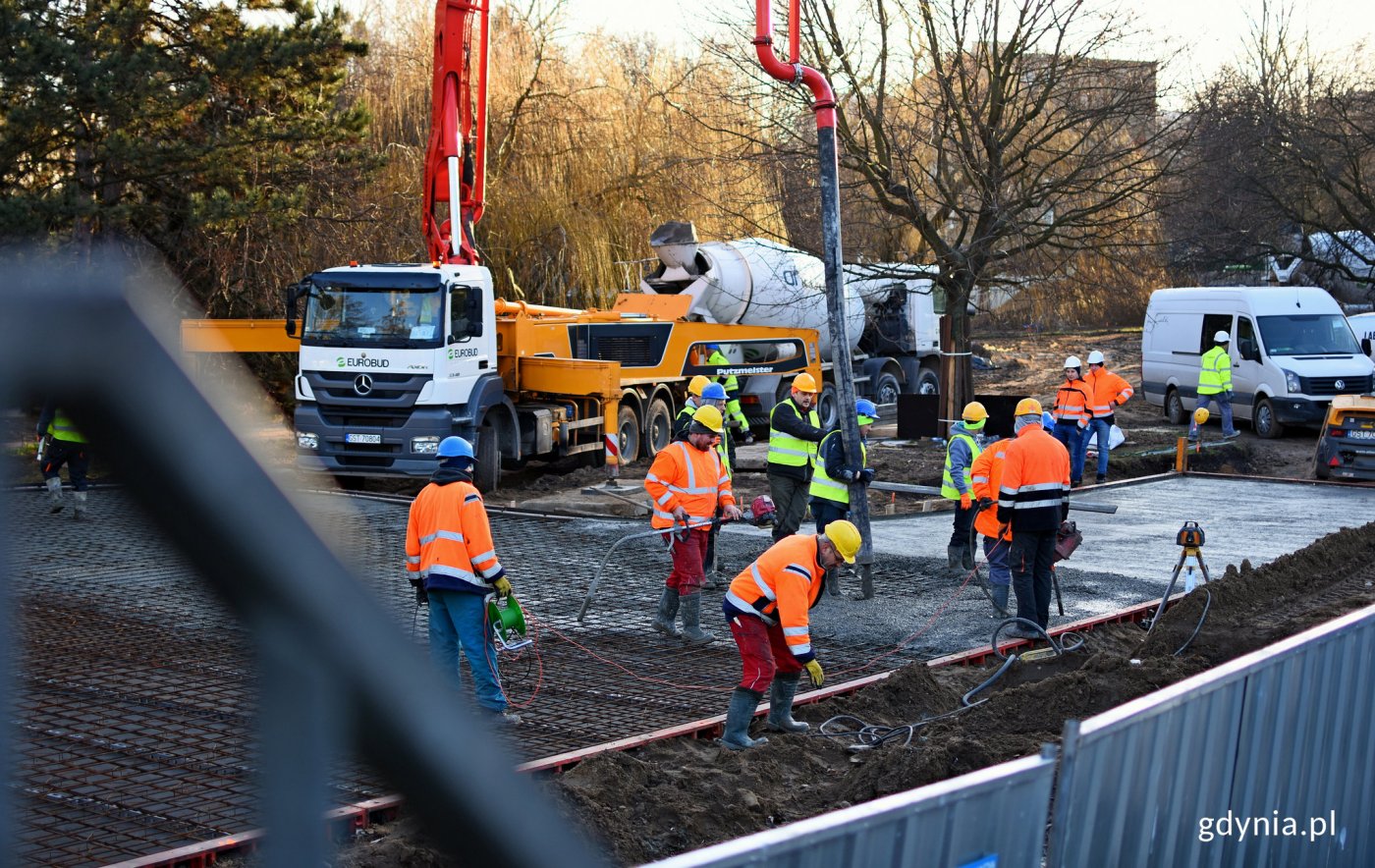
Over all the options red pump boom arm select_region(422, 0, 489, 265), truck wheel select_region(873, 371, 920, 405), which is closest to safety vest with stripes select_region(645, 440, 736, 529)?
red pump boom arm select_region(422, 0, 489, 265)

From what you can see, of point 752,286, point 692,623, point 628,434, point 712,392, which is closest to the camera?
point 692,623

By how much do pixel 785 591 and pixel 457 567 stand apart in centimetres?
186

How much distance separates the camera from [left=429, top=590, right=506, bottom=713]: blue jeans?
7.70 m

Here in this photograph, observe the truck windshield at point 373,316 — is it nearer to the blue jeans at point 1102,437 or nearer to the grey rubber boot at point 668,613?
the grey rubber boot at point 668,613

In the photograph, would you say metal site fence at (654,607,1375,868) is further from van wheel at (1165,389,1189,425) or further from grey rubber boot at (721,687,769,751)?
van wheel at (1165,389,1189,425)

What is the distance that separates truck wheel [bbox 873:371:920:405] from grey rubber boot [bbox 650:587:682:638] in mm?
18372

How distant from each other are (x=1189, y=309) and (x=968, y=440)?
14.7m

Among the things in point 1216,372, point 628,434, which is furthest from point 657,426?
point 1216,372

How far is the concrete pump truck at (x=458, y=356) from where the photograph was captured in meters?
16.7

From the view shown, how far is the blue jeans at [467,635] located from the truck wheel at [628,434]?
12192 millimetres

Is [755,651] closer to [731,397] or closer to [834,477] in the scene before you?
[834,477]

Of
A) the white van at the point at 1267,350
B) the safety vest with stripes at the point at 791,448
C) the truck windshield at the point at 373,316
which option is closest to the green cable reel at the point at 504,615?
the safety vest with stripes at the point at 791,448

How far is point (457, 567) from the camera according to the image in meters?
7.60

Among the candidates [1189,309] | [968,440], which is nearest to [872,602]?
[968,440]
